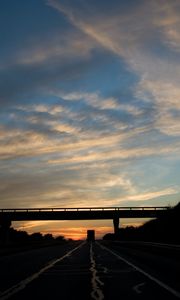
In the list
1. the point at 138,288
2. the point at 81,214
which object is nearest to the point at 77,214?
the point at 81,214

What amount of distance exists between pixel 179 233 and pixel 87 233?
305ft

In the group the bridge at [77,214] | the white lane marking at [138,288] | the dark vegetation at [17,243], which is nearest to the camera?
the white lane marking at [138,288]

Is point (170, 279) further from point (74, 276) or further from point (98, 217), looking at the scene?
point (98, 217)

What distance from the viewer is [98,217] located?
107m

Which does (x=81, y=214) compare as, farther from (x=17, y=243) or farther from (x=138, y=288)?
(x=138, y=288)

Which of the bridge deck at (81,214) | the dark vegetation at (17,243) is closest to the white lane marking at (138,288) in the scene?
the dark vegetation at (17,243)

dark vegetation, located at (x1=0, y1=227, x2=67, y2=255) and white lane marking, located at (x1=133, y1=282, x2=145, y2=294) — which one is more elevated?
dark vegetation, located at (x1=0, y1=227, x2=67, y2=255)

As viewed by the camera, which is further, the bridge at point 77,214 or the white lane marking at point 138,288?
the bridge at point 77,214

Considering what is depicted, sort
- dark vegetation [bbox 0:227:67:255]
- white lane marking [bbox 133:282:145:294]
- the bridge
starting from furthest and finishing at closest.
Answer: the bridge
dark vegetation [bbox 0:227:67:255]
white lane marking [bbox 133:282:145:294]

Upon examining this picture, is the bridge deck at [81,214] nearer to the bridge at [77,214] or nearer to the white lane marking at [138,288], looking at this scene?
the bridge at [77,214]

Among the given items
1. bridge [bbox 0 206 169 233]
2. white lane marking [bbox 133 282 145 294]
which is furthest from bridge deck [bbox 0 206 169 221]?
white lane marking [bbox 133 282 145 294]

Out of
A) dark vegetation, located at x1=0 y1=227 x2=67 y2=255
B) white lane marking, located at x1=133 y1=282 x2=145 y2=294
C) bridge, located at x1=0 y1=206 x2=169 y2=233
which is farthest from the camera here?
bridge, located at x1=0 y1=206 x2=169 y2=233

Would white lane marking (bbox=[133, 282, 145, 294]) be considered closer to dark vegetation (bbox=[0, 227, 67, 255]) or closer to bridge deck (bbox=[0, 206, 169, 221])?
dark vegetation (bbox=[0, 227, 67, 255])

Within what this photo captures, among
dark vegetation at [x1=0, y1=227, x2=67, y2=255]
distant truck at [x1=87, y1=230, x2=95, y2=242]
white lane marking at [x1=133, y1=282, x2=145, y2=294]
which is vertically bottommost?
white lane marking at [x1=133, y1=282, x2=145, y2=294]
